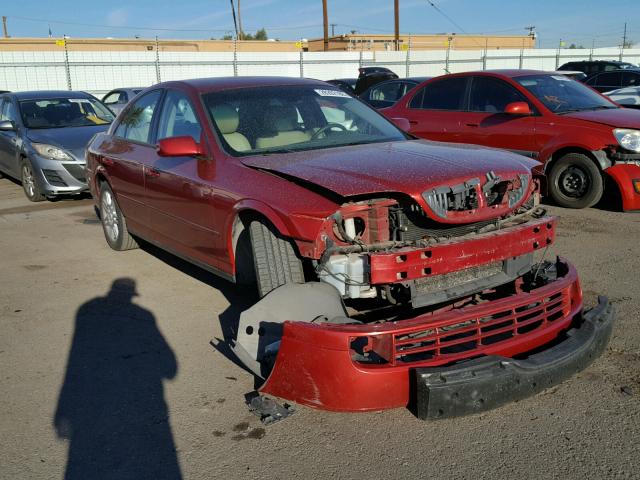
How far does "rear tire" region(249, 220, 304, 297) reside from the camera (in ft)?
12.3

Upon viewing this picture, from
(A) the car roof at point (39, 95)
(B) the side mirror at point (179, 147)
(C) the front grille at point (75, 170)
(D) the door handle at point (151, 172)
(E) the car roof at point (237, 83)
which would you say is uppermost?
(E) the car roof at point (237, 83)

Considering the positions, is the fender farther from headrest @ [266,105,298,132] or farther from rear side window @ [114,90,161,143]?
rear side window @ [114,90,161,143]

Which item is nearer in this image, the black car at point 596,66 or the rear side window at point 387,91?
the rear side window at point 387,91

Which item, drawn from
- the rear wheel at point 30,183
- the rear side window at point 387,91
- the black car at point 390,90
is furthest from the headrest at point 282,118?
the rear side window at point 387,91

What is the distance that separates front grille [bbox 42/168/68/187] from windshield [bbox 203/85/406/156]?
5226mm

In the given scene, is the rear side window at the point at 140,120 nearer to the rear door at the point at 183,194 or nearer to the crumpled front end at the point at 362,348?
the rear door at the point at 183,194

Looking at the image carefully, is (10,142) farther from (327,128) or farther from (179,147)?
(327,128)

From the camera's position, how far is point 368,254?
3.36 m

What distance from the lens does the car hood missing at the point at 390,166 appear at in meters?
3.42

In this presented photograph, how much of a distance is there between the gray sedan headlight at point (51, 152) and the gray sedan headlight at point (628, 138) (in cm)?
705

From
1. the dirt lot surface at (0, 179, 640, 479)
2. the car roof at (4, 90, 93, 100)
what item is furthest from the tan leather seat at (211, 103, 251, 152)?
the car roof at (4, 90, 93, 100)

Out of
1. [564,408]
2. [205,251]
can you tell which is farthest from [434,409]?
[205,251]

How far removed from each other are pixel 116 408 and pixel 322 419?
1.07m

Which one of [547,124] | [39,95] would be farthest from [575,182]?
[39,95]
